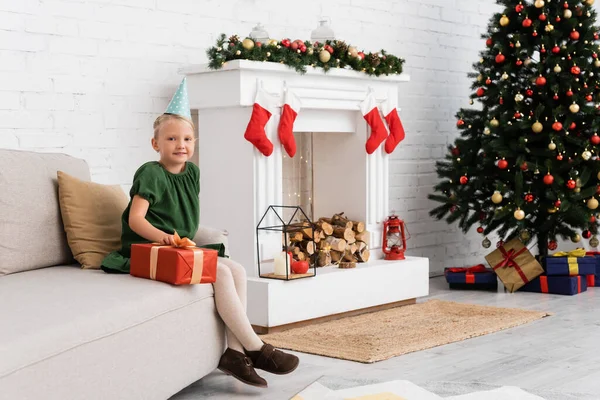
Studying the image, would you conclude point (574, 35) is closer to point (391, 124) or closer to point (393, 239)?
point (391, 124)

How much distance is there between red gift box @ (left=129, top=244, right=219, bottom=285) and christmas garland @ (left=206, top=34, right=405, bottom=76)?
1510 millimetres

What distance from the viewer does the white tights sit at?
2.93m

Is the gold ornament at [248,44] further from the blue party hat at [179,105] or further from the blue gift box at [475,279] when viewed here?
the blue gift box at [475,279]

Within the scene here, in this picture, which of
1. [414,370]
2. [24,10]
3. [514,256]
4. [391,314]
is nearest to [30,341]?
[414,370]

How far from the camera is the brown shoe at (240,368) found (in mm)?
2924

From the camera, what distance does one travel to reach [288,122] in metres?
4.17

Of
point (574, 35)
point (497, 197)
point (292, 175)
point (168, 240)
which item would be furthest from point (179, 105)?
point (574, 35)

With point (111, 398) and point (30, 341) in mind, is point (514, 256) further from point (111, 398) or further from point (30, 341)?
point (30, 341)

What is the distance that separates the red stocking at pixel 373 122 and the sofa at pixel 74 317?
5.29 feet

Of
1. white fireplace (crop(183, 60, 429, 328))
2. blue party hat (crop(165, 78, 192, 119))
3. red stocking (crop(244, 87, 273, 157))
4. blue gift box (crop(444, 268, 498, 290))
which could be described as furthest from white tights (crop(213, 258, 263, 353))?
blue gift box (crop(444, 268, 498, 290))

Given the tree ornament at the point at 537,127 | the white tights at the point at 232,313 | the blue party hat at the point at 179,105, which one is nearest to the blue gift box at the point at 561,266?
the tree ornament at the point at 537,127

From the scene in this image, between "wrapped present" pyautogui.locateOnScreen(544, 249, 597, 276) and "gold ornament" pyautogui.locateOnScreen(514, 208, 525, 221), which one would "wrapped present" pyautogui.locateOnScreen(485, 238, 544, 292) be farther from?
"gold ornament" pyautogui.locateOnScreen(514, 208, 525, 221)

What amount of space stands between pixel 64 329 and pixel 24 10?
6.50ft

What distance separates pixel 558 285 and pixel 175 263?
3129 mm
